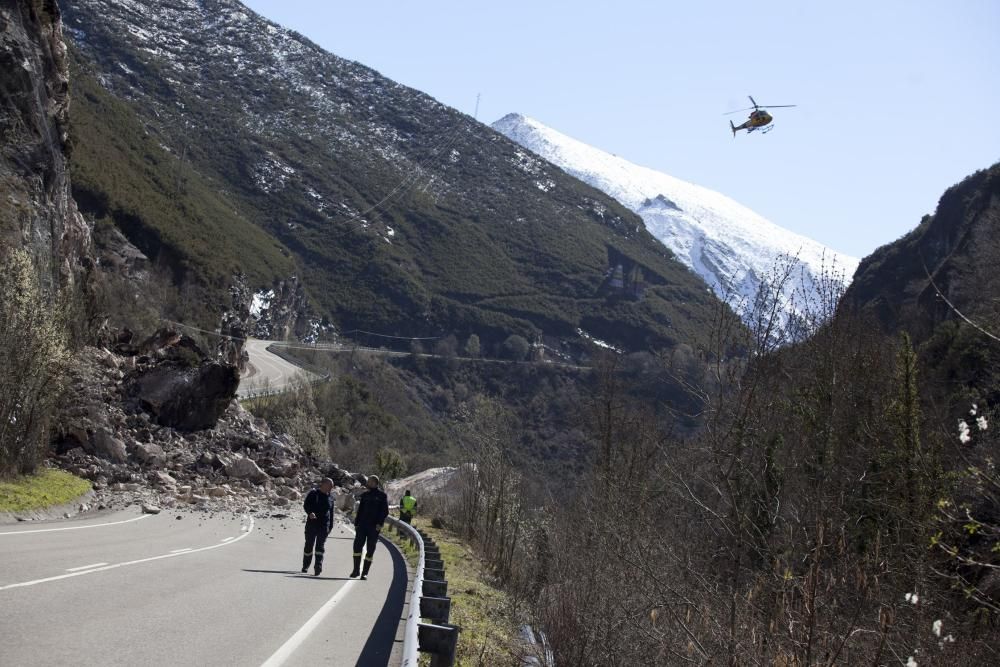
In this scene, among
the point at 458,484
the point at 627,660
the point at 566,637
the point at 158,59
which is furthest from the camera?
the point at 158,59

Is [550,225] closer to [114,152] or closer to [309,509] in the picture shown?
[114,152]

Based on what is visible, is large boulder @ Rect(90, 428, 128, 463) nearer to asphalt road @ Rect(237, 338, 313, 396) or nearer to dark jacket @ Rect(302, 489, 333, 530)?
dark jacket @ Rect(302, 489, 333, 530)

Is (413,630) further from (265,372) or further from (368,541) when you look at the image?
(265,372)

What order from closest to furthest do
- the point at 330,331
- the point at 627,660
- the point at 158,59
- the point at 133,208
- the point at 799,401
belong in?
the point at 627,660
the point at 799,401
the point at 133,208
the point at 330,331
the point at 158,59

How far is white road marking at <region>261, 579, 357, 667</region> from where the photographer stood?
308 inches

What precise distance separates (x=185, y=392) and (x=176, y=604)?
28.6 meters

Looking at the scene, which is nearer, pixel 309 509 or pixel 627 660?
pixel 627 660

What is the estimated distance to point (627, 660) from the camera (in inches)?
442

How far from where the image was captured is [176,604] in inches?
386

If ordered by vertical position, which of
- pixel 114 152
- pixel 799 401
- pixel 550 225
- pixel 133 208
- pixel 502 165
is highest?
pixel 502 165

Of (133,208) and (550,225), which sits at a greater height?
(550,225)

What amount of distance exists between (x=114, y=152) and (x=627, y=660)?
83.3 metres

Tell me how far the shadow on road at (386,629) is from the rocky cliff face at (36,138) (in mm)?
21020

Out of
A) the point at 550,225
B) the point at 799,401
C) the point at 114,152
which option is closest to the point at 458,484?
the point at 799,401
